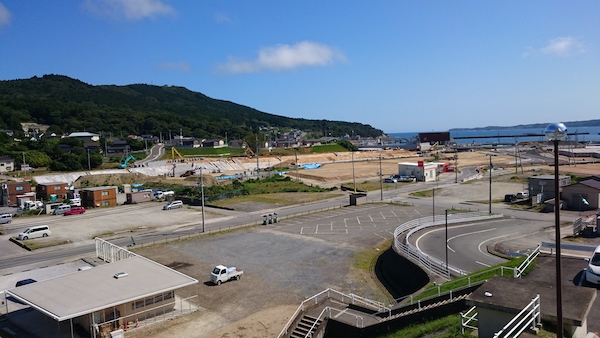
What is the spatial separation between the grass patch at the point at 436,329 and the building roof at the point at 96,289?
1064 centimetres

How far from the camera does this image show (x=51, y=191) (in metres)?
59.7

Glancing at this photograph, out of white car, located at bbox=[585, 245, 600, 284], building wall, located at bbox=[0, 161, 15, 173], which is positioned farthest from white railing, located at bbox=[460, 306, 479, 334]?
building wall, located at bbox=[0, 161, 15, 173]

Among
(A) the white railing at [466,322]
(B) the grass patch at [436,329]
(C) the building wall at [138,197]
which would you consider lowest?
(C) the building wall at [138,197]

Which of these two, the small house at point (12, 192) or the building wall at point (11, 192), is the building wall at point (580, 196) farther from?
the building wall at point (11, 192)

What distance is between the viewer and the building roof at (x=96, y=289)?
56.7 ft

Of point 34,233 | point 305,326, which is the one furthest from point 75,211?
point 305,326

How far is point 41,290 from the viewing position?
19.3 metres

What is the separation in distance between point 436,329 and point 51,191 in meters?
61.4

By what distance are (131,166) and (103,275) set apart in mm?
82378

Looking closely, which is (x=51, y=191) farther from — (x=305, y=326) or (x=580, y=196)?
(x=580, y=196)

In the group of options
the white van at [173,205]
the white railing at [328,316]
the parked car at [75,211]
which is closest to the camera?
the white railing at [328,316]

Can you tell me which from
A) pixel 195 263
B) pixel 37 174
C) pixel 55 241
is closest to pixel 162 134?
pixel 37 174

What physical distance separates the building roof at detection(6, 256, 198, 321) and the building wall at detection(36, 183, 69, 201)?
4501cm

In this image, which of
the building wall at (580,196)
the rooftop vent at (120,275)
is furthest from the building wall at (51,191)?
the building wall at (580,196)
